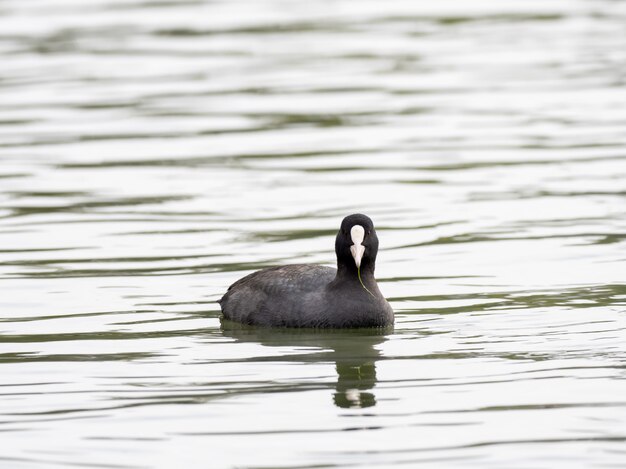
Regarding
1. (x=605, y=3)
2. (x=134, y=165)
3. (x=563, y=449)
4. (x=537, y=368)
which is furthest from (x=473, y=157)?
(x=605, y=3)

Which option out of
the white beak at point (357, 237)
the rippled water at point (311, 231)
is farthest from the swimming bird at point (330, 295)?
the rippled water at point (311, 231)

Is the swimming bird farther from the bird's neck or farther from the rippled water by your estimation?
the rippled water

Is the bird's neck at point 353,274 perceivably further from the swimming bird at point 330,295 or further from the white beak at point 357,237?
the white beak at point 357,237

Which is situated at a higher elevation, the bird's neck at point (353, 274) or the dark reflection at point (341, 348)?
the bird's neck at point (353, 274)

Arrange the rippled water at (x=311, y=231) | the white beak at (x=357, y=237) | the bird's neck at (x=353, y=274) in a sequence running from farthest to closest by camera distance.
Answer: the bird's neck at (x=353, y=274), the white beak at (x=357, y=237), the rippled water at (x=311, y=231)

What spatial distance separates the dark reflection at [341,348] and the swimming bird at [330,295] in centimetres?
8

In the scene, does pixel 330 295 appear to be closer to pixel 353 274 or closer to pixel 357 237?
pixel 353 274

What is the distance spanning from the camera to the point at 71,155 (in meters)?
18.5

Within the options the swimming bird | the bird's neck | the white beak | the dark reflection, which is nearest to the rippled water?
the dark reflection

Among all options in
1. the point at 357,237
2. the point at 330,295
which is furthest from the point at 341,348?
the point at 357,237

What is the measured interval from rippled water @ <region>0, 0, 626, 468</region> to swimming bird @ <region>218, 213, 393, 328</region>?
18 centimetres

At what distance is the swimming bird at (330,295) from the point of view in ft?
36.1

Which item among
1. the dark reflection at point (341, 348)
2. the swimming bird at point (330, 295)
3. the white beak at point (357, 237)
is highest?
the white beak at point (357, 237)

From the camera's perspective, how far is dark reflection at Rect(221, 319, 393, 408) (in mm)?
9406
